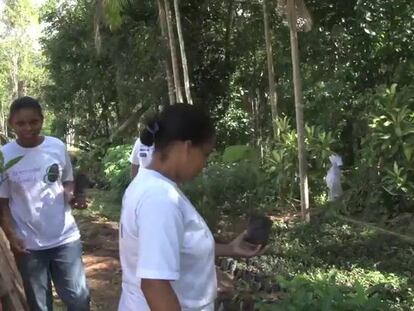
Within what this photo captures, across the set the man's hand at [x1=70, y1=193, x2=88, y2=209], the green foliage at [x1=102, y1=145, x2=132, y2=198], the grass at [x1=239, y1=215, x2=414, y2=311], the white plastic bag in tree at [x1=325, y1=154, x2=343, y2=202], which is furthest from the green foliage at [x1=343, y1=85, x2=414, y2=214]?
the green foliage at [x1=102, y1=145, x2=132, y2=198]

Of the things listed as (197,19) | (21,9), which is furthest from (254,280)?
(21,9)

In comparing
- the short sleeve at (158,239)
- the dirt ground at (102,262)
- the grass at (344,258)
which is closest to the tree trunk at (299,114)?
the grass at (344,258)

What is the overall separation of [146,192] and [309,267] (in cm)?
551

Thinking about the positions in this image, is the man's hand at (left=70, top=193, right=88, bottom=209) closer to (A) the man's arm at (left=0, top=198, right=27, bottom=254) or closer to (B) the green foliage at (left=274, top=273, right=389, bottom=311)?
(A) the man's arm at (left=0, top=198, right=27, bottom=254)

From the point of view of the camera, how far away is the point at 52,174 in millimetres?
3402

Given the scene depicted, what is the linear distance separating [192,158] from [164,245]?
1.00ft

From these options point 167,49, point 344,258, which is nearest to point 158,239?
point 344,258

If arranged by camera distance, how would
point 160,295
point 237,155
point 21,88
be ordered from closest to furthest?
point 160,295 < point 237,155 < point 21,88

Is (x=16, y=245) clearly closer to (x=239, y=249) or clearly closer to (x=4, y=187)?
(x=4, y=187)

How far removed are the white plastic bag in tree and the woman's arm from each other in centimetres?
843

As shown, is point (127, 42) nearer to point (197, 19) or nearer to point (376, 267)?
point (197, 19)

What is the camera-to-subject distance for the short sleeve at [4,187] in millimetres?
3291

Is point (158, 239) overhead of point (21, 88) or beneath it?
beneath

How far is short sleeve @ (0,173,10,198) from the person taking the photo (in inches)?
130
